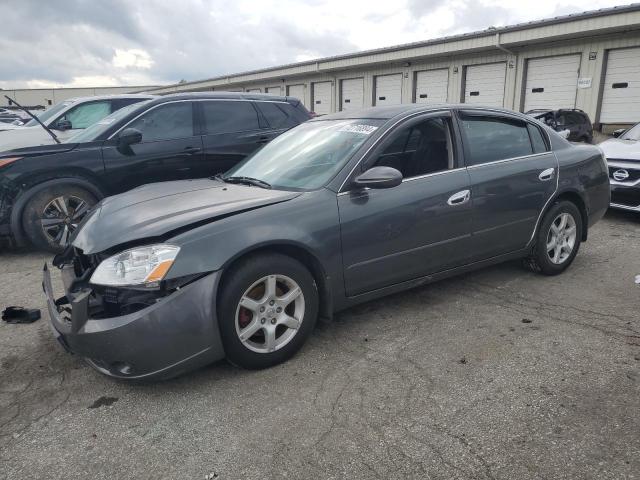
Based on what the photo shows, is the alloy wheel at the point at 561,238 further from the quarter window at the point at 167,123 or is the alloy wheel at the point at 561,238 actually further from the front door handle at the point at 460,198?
the quarter window at the point at 167,123

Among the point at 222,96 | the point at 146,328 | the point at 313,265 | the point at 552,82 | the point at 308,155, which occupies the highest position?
the point at 552,82

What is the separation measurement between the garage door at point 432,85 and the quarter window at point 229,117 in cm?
1631

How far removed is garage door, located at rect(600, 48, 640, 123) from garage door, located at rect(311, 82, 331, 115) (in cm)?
1459

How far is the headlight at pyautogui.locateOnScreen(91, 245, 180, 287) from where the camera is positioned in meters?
2.59

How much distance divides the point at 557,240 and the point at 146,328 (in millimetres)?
3711

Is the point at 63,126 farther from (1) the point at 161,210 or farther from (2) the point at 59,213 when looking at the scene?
(1) the point at 161,210

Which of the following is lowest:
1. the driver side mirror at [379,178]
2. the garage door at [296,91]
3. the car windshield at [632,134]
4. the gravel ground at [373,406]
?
the gravel ground at [373,406]

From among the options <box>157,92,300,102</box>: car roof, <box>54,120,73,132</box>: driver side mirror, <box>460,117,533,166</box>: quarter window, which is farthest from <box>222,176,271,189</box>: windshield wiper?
<box>54,120,73,132</box>: driver side mirror

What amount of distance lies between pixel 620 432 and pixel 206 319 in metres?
2.12

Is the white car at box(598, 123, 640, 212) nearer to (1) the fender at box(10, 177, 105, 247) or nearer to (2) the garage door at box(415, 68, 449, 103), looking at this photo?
(1) the fender at box(10, 177, 105, 247)

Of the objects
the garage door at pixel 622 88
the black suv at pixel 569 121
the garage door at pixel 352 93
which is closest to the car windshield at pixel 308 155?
the black suv at pixel 569 121

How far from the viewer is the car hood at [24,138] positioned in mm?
6477

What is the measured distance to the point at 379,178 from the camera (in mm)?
3156

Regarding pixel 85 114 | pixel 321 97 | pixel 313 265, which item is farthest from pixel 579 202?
pixel 321 97
